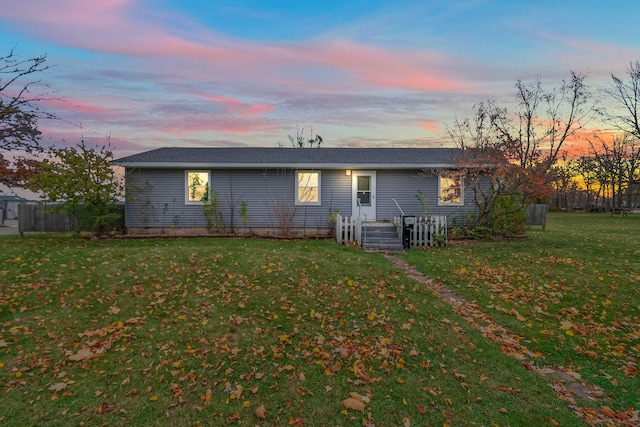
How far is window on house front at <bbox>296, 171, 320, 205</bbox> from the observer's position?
15.3 m

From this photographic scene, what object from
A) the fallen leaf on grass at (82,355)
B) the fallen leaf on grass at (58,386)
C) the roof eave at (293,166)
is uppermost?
the roof eave at (293,166)

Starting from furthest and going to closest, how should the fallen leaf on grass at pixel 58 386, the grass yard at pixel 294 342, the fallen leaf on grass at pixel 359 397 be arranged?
the fallen leaf on grass at pixel 58 386 → the fallen leaf on grass at pixel 359 397 → the grass yard at pixel 294 342

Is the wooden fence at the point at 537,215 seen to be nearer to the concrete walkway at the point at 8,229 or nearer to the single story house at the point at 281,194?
the single story house at the point at 281,194

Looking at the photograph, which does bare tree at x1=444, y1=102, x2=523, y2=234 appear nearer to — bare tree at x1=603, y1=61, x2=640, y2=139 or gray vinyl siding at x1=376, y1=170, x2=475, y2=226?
gray vinyl siding at x1=376, y1=170, x2=475, y2=226

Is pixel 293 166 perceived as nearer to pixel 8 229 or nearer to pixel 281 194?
pixel 281 194

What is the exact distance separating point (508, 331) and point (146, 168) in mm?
14657

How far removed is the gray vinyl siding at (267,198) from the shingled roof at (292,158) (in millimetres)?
498

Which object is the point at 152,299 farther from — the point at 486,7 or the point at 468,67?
the point at 468,67

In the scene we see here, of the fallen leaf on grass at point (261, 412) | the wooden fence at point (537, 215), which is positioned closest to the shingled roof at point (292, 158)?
the wooden fence at point (537, 215)

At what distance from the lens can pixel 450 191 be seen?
15.1m

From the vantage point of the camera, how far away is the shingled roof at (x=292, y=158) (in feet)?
48.1

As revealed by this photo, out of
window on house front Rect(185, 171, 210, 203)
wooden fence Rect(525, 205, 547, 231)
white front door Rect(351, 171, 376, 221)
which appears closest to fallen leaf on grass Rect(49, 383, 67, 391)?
window on house front Rect(185, 171, 210, 203)

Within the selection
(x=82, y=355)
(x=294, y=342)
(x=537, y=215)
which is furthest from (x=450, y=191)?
(x=82, y=355)

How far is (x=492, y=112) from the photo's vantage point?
14.1m
